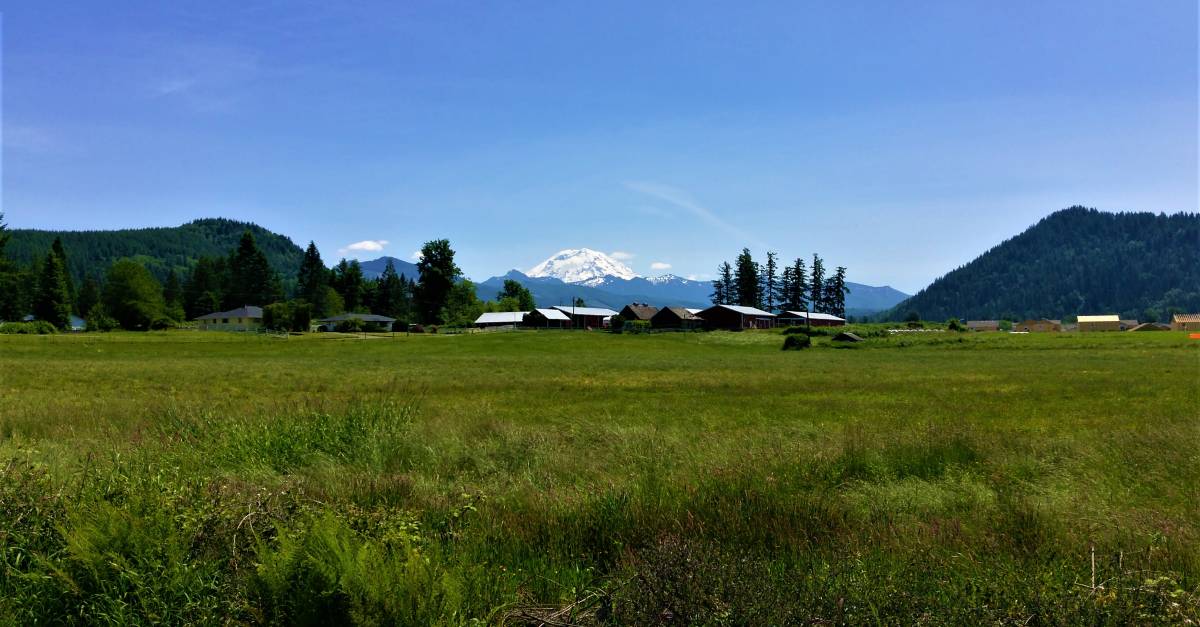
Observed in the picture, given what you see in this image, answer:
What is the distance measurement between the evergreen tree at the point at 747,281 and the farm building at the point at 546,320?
4201cm

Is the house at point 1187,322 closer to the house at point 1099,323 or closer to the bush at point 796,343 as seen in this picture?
the house at point 1099,323

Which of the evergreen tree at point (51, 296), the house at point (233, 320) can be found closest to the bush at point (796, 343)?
the house at point (233, 320)

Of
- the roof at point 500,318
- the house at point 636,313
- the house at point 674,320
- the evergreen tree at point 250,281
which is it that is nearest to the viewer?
the house at point 674,320

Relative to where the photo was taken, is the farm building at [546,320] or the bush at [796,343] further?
the farm building at [546,320]

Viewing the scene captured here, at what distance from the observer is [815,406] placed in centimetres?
2092

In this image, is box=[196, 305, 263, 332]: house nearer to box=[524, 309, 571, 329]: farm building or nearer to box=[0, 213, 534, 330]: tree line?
box=[0, 213, 534, 330]: tree line

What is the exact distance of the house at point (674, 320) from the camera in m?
125

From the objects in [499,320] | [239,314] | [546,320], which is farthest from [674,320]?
[239,314]

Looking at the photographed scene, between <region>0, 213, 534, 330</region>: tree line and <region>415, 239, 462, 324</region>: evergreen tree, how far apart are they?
8.1 inches

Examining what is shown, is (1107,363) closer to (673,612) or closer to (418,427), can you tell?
(418,427)

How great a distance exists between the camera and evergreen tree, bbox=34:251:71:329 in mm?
117562

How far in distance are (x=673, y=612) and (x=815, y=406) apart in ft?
58.4

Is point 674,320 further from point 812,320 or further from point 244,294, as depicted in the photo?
point 244,294

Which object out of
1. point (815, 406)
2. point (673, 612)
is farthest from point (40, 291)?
point (673, 612)
